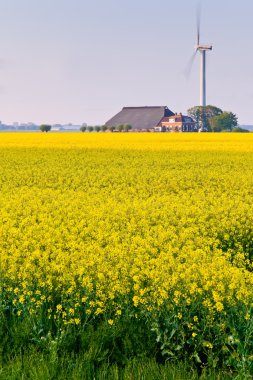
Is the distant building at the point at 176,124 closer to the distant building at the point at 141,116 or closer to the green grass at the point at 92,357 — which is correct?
the distant building at the point at 141,116

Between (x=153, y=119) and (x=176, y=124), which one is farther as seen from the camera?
(x=153, y=119)

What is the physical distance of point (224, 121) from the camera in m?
156

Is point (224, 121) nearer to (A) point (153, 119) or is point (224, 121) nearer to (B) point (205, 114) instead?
(B) point (205, 114)

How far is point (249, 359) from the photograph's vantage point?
6.48 meters

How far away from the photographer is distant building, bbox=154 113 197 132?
166250 mm

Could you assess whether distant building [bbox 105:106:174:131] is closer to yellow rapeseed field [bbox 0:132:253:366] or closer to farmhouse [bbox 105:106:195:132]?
farmhouse [bbox 105:106:195:132]

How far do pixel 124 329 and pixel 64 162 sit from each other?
80.4 ft

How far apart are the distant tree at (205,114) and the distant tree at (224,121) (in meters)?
1.49

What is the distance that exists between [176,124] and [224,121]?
53.8 feet

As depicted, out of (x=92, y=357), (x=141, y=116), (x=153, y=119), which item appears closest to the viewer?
(x=92, y=357)


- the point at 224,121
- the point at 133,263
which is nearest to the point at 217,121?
the point at 224,121

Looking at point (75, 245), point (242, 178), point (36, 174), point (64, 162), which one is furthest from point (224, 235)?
point (64, 162)

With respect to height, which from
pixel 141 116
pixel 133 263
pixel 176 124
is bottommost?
pixel 176 124

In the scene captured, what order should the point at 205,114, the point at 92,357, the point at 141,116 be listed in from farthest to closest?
the point at 141,116 < the point at 205,114 < the point at 92,357
